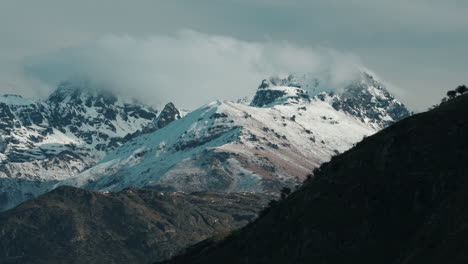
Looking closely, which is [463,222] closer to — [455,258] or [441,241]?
[441,241]

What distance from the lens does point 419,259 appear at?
198 m

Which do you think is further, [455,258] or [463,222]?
[463,222]

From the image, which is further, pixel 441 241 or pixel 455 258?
pixel 441 241

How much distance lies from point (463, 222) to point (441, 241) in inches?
253

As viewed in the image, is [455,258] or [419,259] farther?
[419,259]

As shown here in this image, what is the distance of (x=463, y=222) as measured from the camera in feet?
654

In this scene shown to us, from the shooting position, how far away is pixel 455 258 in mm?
182625

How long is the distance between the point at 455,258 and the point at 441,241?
1659 cm

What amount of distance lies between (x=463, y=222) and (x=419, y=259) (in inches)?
504

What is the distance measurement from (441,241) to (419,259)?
6.42 metres

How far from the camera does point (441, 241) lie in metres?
199

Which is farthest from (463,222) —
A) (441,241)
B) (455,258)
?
(455,258)
